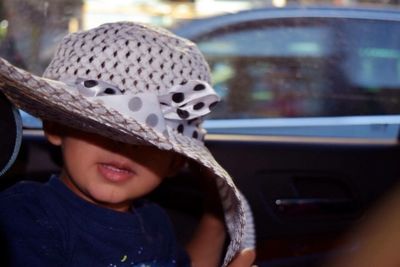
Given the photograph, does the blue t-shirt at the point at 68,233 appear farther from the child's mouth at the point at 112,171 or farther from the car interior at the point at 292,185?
the car interior at the point at 292,185

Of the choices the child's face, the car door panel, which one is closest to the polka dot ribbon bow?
the child's face

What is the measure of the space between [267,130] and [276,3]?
1.29ft

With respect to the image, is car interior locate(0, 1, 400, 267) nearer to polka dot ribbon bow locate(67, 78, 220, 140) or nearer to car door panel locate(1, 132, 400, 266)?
car door panel locate(1, 132, 400, 266)

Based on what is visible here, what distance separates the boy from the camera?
1.72m

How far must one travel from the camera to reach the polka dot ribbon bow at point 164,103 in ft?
5.62

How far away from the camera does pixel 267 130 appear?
112 inches

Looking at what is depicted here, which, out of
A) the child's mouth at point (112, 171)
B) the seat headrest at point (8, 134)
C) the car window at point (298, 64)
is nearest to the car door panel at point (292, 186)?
the car window at point (298, 64)

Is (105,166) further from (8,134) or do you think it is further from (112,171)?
(8,134)

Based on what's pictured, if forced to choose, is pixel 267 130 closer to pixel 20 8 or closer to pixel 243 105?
pixel 243 105

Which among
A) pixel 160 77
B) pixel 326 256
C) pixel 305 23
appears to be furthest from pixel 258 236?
pixel 160 77

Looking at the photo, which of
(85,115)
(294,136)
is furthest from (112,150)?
(294,136)

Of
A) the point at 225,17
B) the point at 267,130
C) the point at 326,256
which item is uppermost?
the point at 225,17

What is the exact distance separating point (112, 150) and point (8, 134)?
9.9 inches

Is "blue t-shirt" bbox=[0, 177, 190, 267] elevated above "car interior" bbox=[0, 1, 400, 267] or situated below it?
above
